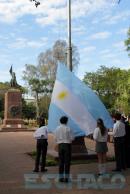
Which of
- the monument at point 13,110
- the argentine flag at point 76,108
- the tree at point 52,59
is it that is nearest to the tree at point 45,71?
the tree at point 52,59

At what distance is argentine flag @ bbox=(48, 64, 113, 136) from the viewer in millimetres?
14930

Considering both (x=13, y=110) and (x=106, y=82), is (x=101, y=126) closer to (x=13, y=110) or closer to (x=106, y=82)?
(x=13, y=110)

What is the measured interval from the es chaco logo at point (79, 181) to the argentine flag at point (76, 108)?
3.05 m

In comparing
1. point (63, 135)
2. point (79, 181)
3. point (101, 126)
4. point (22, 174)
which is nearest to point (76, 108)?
point (101, 126)

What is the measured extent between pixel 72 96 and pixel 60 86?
0.61 metres

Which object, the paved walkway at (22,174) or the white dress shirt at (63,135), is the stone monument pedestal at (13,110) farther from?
the white dress shirt at (63,135)

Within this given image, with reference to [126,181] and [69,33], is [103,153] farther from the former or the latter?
[69,33]

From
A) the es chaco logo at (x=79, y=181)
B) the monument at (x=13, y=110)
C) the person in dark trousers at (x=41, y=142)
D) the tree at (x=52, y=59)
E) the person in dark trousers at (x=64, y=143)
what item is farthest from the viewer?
the tree at (x=52, y=59)

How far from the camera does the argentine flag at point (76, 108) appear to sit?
1493 centimetres

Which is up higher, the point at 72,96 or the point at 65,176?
the point at 72,96

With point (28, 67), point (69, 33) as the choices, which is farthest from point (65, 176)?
point (28, 67)

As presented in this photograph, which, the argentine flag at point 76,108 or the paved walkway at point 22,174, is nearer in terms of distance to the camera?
the paved walkway at point 22,174

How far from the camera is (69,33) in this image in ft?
58.3

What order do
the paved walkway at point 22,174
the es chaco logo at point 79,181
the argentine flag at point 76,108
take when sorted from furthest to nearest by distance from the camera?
1. the argentine flag at point 76,108
2. the es chaco logo at point 79,181
3. the paved walkway at point 22,174
